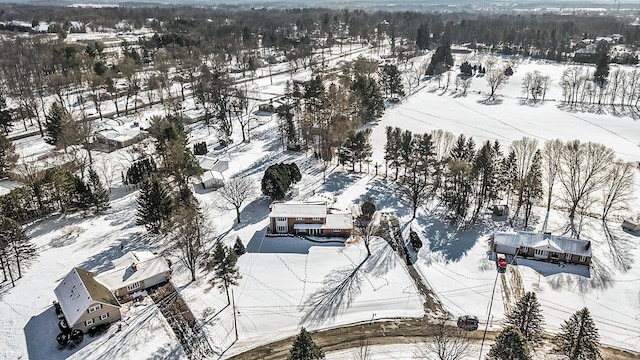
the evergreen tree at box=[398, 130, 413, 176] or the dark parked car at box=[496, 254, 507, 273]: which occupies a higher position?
the evergreen tree at box=[398, 130, 413, 176]

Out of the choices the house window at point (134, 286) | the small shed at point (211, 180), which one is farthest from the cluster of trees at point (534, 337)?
the small shed at point (211, 180)

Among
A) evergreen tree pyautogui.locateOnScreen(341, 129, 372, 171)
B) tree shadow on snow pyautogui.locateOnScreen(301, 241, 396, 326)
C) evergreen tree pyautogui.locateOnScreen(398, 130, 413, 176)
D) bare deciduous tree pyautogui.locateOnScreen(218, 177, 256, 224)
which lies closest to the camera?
tree shadow on snow pyautogui.locateOnScreen(301, 241, 396, 326)

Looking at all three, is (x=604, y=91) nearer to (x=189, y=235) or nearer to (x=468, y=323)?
(x=468, y=323)

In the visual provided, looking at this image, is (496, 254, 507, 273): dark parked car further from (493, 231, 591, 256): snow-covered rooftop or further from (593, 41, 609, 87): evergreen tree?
(593, 41, 609, 87): evergreen tree

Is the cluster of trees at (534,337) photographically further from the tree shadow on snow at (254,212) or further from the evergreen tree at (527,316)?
the tree shadow on snow at (254,212)

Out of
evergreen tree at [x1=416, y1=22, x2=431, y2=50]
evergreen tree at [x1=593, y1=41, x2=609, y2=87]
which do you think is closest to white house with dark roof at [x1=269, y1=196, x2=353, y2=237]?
evergreen tree at [x1=593, y1=41, x2=609, y2=87]

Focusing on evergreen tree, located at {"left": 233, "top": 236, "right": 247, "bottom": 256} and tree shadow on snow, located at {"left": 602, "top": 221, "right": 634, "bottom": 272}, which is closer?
tree shadow on snow, located at {"left": 602, "top": 221, "right": 634, "bottom": 272}

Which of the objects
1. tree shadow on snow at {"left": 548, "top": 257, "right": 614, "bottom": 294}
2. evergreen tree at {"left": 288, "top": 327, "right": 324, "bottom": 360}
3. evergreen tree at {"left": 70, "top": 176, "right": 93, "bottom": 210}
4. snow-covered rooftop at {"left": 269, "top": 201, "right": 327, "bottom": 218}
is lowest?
tree shadow on snow at {"left": 548, "top": 257, "right": 614, "bottom": 294}
